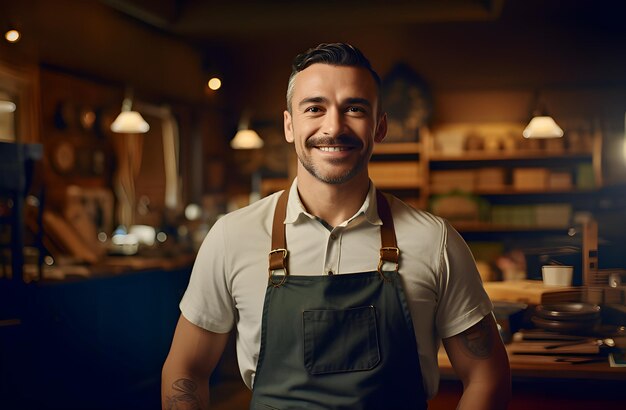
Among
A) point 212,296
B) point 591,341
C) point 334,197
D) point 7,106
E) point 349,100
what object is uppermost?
point 7,106

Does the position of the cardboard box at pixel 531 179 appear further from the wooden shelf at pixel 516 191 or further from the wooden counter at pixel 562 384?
the wooden counter at pixel 562 384

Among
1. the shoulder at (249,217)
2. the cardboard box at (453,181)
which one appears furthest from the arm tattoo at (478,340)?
the cardboard box at (453,181)

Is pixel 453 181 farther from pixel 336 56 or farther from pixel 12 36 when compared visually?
pixel 336 56

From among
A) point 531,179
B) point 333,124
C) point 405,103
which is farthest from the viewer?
point 405,103

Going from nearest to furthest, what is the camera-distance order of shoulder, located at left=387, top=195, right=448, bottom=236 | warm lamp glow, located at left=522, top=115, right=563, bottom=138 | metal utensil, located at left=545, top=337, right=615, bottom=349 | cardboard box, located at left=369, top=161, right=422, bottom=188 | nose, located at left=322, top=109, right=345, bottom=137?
nose, located at left=322, top=109, right=345, bottom=137 < shoulder, located at left=387, top=195, right=448, bottom=236 < metal utensil, located at left=545, top=337, right=615, bottom=349 < warm lamp glow, located at left=522, top=115, right=563, bottom=138 < cardboard box, located at left=369, top=161, right=422, bottom=188

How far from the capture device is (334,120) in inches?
71.4

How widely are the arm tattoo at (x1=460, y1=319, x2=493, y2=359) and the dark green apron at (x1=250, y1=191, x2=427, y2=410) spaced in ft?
0.43

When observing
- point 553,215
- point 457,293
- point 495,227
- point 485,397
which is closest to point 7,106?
point 457,293

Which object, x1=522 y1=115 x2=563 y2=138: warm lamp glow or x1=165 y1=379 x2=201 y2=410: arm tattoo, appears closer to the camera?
x1=165 y1=379 x2=201 y2=410: arm tattoo

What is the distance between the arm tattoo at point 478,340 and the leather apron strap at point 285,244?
243mm

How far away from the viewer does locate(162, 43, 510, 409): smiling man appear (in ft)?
6.07

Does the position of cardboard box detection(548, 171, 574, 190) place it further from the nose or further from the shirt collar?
the nose

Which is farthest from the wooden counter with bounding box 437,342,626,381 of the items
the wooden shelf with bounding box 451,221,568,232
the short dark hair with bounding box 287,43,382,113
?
the wooden shelf with bounding box 451,221,568,232

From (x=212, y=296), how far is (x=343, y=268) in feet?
1.11
